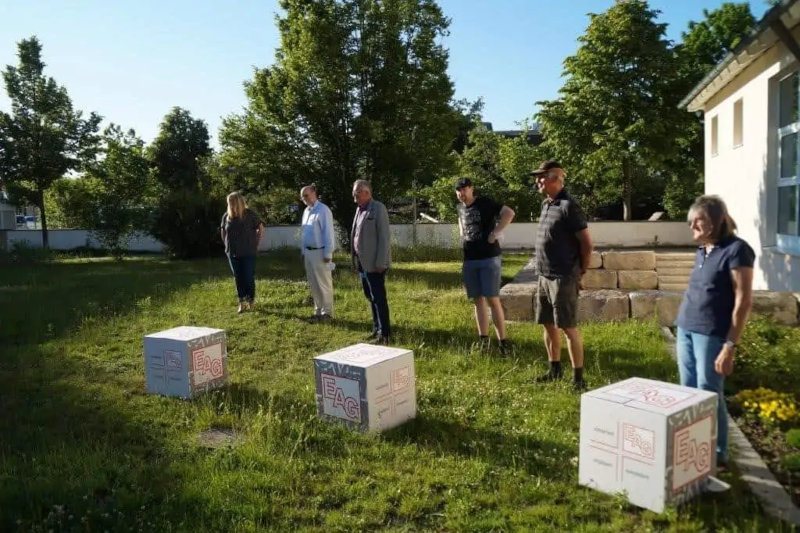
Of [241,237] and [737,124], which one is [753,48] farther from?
[241,237]

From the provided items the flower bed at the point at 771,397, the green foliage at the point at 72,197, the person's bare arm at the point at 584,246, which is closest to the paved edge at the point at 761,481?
the flower bed at the point at 771,397

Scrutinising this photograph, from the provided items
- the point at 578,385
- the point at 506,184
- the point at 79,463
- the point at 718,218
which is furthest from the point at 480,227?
the point at 506,184

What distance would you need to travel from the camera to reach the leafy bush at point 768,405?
4.39m

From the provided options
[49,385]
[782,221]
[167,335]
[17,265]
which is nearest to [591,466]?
[167,335]

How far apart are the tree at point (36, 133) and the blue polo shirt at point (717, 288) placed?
25155mm

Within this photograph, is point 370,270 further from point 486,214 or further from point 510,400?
point 510,400

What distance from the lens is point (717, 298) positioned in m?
3.56

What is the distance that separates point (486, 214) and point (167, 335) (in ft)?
10.9

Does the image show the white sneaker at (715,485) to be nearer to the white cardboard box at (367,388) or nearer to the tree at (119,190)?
the white cardboard box at (367,388)

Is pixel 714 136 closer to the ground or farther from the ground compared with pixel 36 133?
closer to the ground

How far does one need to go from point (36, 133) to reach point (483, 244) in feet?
75.2

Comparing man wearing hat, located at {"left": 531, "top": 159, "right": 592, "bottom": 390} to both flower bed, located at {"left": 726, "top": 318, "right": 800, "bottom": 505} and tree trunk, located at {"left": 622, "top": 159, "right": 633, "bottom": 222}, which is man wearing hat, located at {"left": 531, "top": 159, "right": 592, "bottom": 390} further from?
tree trunk, located at {"left": 622, "top": 159, "right": 633, "bottom": 222}

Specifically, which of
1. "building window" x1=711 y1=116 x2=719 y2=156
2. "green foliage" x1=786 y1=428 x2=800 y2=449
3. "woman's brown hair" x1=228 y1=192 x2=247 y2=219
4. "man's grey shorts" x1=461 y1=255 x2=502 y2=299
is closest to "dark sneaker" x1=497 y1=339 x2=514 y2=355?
"man's grey shorts" x1=461 y1=255 x2=502 y2=299

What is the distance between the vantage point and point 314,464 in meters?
4.09
